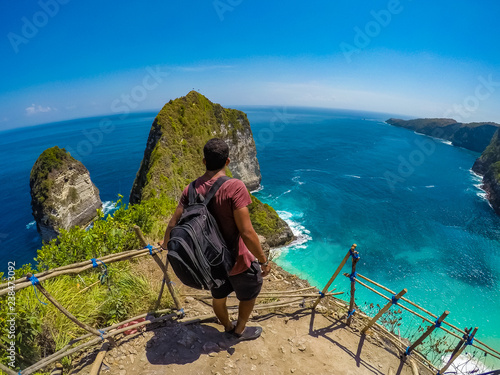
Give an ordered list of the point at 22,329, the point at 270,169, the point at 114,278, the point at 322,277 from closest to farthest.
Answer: the point at 22,329 → the point at 114,278 → the point at 322,277 → the point at 270,169

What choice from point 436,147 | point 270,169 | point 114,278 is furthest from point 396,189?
point 436,147

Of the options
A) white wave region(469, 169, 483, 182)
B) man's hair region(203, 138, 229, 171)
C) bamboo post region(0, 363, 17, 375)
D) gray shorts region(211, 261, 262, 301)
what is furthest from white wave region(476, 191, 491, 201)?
bamboo post region(0, 363, 17, 375)

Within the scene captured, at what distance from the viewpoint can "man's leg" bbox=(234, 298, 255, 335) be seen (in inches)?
159

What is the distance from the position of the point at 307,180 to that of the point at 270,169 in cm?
1175

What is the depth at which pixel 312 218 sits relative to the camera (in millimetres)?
37031

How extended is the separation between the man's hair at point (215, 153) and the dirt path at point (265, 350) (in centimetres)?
327

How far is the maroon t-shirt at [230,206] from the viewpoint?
3025 millimetres

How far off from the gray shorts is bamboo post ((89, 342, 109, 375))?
2.01m

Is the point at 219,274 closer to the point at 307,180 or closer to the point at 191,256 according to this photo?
the point at 191,256

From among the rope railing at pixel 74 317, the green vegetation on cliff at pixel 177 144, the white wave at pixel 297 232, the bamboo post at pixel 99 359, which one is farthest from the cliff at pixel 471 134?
the bamboo post at pixel 99 359

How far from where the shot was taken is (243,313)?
13.8ft

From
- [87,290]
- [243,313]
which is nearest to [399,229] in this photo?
[243,313]

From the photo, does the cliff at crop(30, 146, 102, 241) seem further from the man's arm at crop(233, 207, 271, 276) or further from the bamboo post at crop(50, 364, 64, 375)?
the man's arm at crop(233, 207, 271, 276)

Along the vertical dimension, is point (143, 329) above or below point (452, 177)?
above
